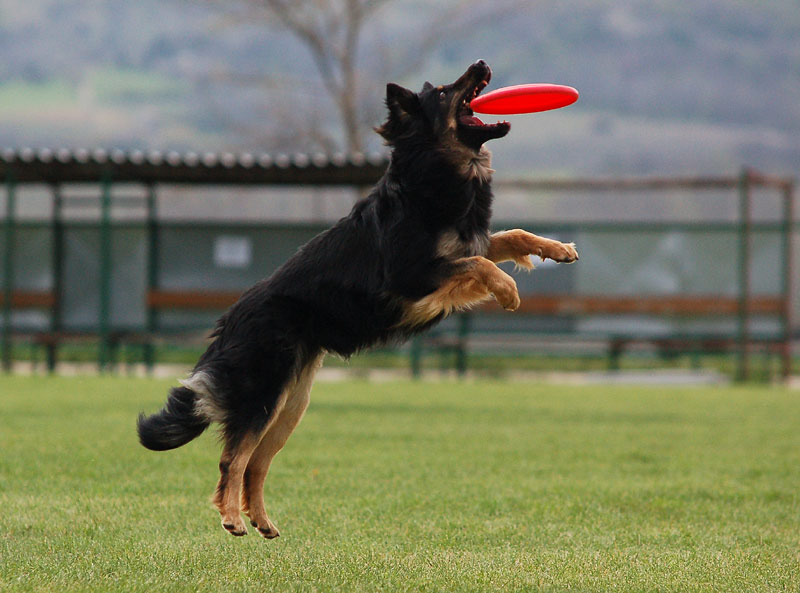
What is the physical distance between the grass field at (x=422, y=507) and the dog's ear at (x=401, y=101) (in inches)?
65.6

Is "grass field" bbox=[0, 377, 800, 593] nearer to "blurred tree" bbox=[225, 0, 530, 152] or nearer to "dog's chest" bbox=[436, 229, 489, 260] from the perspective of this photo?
"dog's chest" bbox=[436, 229, 489, 260]

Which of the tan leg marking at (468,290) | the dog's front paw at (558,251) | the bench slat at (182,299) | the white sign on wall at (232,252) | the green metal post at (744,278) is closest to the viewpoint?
the tan leg marking at (468,290)

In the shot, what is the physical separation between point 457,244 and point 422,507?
5.40 ft

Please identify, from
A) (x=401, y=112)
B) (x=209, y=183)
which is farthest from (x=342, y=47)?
(x=401, y=112)

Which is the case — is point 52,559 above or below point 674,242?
below

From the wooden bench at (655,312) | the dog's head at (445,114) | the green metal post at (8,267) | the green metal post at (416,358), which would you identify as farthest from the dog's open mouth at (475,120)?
the green metal post at (8,267)

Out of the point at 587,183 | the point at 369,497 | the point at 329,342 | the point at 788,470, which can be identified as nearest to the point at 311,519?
the point at 369,497

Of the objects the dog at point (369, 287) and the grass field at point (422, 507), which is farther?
the dog at point (369, 287)

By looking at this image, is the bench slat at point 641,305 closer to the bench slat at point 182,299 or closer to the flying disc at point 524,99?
the bench slat at point 182,299

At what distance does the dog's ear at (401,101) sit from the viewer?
4.23 metres

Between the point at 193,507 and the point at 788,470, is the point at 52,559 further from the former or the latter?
the point at 788,470

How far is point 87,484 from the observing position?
559 centimetres

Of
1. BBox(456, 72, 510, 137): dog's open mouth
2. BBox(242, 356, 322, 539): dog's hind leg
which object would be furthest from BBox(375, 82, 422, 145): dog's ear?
BBox(242, 356, 322, 539): dog's hind leg

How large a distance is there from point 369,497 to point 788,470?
3.11 metres
